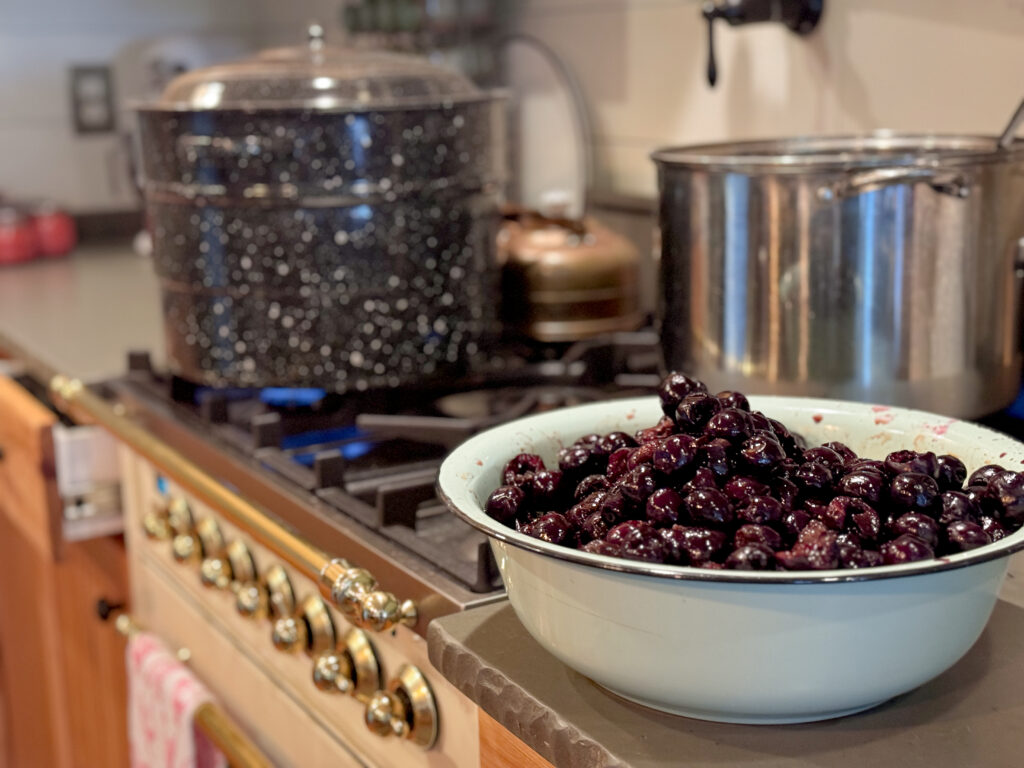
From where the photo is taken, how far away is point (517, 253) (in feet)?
4.27

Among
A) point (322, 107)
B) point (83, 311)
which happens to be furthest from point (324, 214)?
point (83, 311)

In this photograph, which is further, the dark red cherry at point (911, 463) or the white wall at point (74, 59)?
the white wall at point (74, 59)

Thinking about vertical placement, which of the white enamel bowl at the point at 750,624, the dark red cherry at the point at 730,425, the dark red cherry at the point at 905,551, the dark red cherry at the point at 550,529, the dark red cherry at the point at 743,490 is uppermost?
the dark red cherry at the point at 730,425

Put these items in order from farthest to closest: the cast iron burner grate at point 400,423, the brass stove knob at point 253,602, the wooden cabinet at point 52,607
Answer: the wooden cabinet at point 52,607, the brass stove knob at point 253,602, the cast iron burner grate at point 400,423

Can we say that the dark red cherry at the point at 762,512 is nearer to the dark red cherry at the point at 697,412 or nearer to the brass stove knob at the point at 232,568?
the dark red cherry at the point at 697,412

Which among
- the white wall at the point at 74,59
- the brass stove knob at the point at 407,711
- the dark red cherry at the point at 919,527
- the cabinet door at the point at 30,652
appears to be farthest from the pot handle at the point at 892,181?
the white wall at the point at 74,59

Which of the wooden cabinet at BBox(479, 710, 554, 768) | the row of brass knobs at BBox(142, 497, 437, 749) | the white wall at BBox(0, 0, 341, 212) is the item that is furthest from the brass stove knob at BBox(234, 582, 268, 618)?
the white wall at BBox(0, 0, 341, 212)

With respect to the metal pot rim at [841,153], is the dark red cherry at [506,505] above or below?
below

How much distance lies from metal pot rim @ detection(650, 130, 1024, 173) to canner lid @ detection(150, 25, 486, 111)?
255mm

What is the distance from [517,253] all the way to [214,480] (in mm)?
428

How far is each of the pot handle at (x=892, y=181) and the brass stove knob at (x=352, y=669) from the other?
0.45 meters

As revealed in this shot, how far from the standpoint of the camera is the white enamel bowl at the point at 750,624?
521mm

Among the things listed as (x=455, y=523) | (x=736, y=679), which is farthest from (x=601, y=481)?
(x=455, y=523)

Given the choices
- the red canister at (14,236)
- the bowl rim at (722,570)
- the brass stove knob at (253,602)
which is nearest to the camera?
the bowl rim at (722,570)
